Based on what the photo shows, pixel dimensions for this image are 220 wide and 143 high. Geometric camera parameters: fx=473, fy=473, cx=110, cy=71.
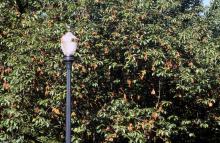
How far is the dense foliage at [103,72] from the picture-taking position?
37.5ft

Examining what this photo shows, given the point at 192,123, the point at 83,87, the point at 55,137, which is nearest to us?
the point at 83,87

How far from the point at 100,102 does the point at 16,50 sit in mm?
2571

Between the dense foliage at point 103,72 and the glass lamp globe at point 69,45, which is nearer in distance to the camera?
the glass lamp globe at point 69,45

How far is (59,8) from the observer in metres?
12.6

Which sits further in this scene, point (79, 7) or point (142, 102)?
point (142, 102)

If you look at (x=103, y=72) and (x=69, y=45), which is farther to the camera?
(x=103, y=72)

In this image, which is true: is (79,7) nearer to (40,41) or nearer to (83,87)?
(40,41)

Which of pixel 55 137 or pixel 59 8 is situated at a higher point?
pixel 59 8

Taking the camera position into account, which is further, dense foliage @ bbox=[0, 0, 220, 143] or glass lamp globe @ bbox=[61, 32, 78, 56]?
dense foliage @ bbox=[0, 0, 220, 143]

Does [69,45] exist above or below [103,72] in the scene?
above

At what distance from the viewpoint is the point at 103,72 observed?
39.1ft

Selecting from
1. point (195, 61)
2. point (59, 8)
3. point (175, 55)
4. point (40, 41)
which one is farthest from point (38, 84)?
point (195, 61)

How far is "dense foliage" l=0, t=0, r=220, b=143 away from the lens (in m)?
11.4

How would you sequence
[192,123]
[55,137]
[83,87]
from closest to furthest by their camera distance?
[83,87] → [55,137] → [192,123]
